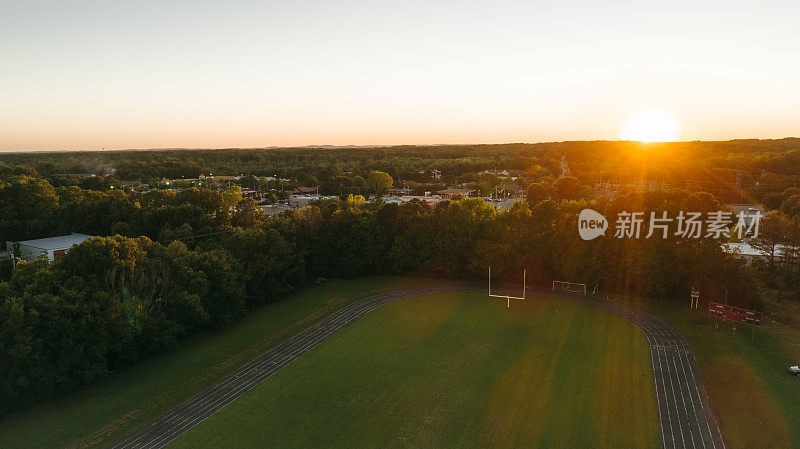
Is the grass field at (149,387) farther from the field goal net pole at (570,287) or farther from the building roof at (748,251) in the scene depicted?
the building roof at (748,251)

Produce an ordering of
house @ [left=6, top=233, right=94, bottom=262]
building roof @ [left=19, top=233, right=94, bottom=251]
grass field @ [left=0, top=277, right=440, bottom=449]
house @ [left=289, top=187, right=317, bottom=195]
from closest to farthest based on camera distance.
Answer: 1. grass field @ [left=0, top=277, right=440, bottom=449]
2. house @ [left=6, top=233, right=94, bottom=262]
3. building roof @ [left=19, top=233, right=94, bottom=251]
4. house @ [left=289, top=187, right=317, bottom=195]

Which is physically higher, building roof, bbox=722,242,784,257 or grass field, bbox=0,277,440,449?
building roof, bbox=722,242,784,257

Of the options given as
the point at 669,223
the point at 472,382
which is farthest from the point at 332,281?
the point at 669,223

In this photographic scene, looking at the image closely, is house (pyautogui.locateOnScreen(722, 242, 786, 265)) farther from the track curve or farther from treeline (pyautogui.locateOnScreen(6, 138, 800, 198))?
treeline (pyautogui.locateOnScreen(6, 138, 800, 198))

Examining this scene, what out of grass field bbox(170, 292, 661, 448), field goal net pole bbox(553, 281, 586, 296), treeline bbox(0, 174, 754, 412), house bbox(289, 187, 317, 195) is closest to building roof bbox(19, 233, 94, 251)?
treeline bbox(0, 174, 754, 412)

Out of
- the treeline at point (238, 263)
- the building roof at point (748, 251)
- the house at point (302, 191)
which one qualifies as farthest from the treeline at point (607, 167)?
the treeline at point (238, 263)

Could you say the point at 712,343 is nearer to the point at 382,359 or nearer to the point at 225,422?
the point at 382,359
